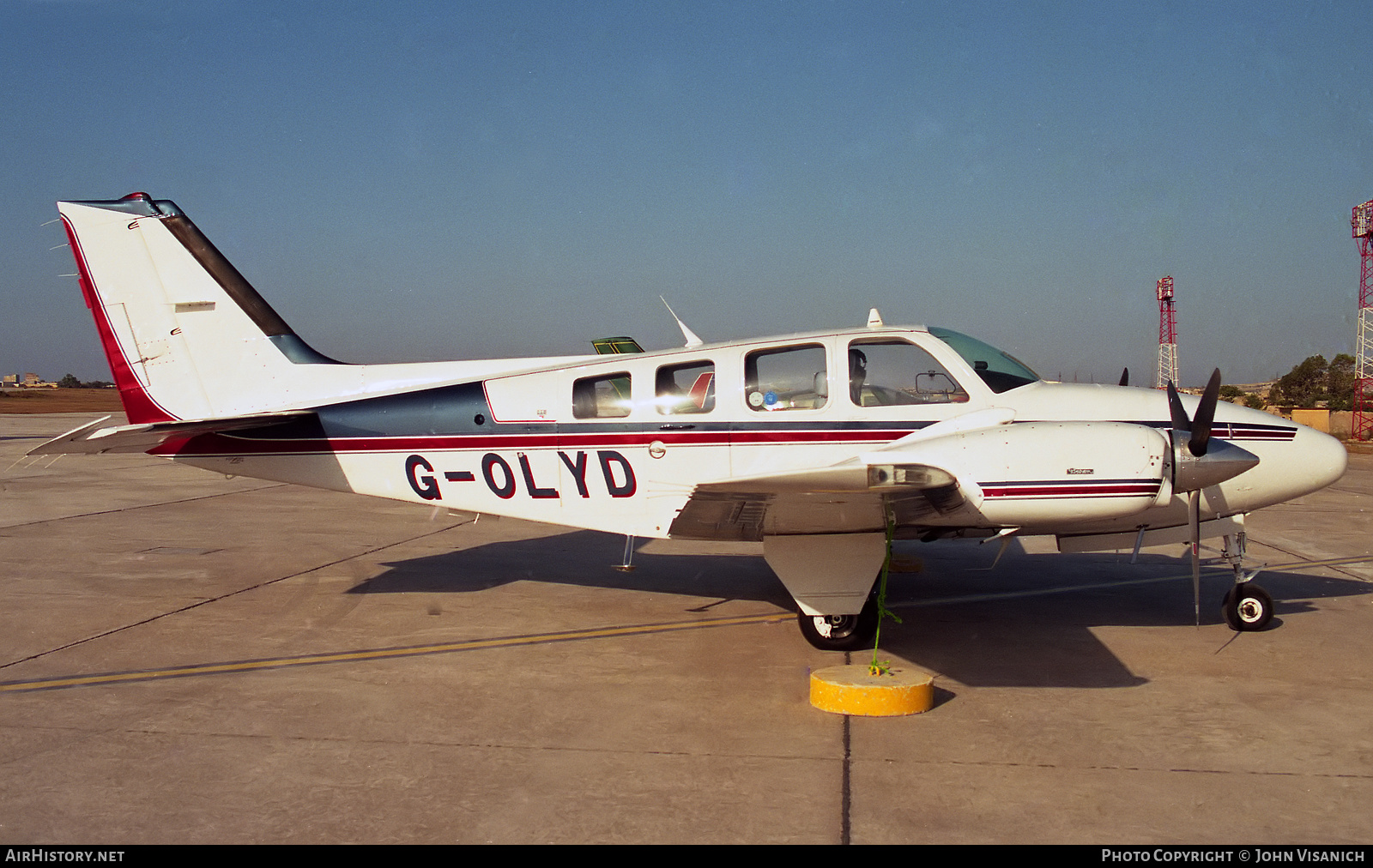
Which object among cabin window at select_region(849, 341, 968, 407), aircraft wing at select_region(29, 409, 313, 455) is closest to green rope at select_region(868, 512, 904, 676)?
cabin window at select_region(849, 341, 968, 407)

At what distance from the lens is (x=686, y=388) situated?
326 inches

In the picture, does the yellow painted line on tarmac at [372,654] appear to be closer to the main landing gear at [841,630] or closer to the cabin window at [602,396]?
the main landing gear at [841,630]

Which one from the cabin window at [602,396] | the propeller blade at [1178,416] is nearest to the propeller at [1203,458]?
the propeller blade at [1178,416]

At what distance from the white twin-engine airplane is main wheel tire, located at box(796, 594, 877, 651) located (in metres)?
0.02

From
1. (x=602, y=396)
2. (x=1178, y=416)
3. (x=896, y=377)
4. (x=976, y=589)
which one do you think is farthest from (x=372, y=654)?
(x=1178, y=416)

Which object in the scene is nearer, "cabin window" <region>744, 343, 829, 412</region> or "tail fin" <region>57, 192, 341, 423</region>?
"cabin window" <region>744, 343, 829, 412</region>

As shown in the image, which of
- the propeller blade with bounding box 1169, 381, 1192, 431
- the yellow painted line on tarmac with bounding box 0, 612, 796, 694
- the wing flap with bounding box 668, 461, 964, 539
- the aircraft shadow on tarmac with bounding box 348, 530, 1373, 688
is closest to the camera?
the wing flap with bounding box 668, 461, 964, 539

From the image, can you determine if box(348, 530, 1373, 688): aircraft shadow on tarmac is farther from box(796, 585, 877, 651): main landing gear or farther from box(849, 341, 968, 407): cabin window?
box(849, 341, 968, 407): cabin window

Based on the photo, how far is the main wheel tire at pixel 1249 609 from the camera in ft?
26.7

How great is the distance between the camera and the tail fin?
9.75m

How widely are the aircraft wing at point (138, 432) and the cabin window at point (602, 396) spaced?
272cm

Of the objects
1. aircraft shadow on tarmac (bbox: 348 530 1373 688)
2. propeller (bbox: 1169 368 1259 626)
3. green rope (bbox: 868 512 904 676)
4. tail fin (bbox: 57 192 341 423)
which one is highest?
tail fin (bbox: 57 192 341 423)

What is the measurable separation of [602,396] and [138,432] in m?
4.01

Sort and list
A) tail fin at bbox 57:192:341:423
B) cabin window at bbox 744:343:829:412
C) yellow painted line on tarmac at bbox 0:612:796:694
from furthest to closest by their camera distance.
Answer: tail fin at bbox 57:192:341:423, cabin window at bbox 744:343:829:412, yellow painted line on tarmac at bbox 0:612:796:694
